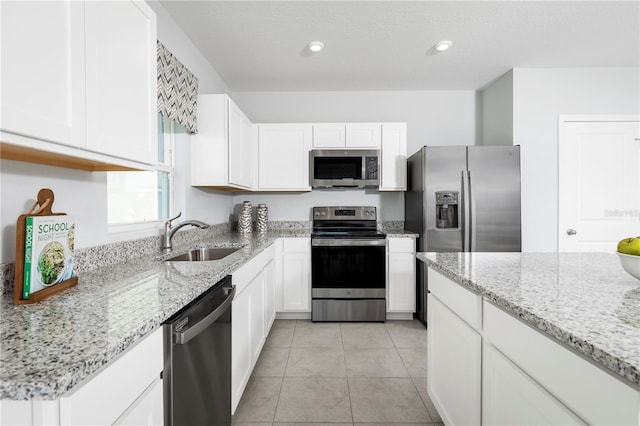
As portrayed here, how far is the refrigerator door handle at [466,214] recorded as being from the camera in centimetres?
279

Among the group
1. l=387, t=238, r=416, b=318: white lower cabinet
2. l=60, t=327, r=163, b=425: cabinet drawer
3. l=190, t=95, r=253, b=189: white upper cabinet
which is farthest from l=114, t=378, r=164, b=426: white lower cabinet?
l=387, t=238, r=416, b=318: white lower cabinet

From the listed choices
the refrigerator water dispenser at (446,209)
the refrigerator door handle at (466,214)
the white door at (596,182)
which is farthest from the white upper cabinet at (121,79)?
the white door at (596,182)

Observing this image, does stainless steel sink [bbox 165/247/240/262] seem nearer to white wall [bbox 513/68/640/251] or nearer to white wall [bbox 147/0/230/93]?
white wall [bbox 147/0/230/93]

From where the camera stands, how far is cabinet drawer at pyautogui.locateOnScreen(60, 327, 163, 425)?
0.57 m

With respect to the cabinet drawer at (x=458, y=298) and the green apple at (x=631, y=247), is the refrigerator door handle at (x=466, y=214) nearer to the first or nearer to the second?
the cabinet drawer at (x=458, y=298)

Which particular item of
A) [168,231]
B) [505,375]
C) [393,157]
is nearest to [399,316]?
[393,157]

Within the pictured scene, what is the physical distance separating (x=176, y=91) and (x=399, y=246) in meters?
2.30

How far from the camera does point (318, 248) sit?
296 cm

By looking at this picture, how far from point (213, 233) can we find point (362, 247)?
1.42 metres

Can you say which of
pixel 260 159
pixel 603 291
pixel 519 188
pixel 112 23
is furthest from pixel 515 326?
pixel 260 159

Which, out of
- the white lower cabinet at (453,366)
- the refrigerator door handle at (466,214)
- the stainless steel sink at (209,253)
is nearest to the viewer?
the white lower cabinet at (453,366)

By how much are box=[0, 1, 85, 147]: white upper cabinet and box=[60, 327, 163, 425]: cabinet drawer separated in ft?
2.02

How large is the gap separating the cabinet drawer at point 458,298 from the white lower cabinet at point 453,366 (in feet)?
0.10

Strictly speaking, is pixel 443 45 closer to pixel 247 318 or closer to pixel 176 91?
pixel 176 91
